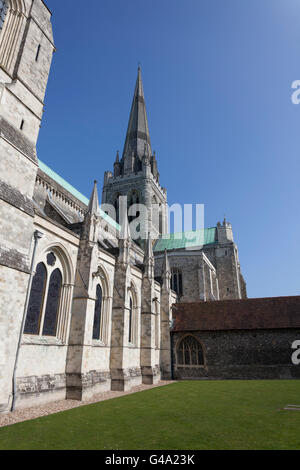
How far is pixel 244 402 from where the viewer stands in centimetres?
1130

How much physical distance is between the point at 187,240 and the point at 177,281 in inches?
352

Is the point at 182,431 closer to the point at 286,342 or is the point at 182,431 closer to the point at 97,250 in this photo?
the point at 97,250

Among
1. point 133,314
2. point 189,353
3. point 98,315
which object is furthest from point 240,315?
point 98,315

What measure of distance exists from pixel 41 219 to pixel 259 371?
17979 millimetres

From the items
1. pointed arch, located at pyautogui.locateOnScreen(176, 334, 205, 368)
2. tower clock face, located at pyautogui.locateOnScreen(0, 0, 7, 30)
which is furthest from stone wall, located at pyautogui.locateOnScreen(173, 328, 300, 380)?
tower clock face, located at pyautogui.locateOnScreen(0, 0, 7, 30)

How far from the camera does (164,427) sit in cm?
755

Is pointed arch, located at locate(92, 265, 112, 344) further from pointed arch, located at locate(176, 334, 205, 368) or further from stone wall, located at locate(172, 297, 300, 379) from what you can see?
pointed arch, located at locate(176, 334, 205, 368)

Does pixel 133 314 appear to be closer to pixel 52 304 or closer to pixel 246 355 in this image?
pixel 52 304

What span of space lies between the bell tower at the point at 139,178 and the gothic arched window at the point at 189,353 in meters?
18.8

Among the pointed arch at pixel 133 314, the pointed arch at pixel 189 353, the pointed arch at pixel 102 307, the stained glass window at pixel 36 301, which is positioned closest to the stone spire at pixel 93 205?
the pointed arch at pixel 102 307

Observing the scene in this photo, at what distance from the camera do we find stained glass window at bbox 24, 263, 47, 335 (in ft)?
37.0

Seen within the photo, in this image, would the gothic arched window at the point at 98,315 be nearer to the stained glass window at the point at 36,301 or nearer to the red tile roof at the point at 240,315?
the stained glass window at the point at 36,301

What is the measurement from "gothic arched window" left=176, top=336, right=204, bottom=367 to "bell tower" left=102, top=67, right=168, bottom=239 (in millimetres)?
18752

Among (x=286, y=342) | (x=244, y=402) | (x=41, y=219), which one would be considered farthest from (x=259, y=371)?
(x=41, y=219)
